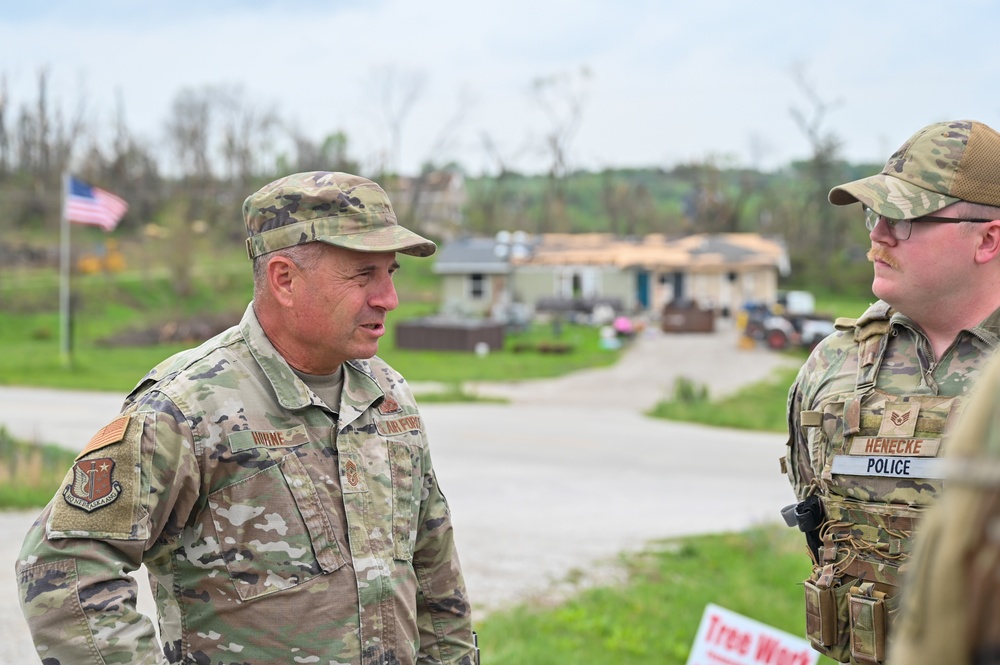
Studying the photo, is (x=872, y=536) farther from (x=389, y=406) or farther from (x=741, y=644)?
(x=741, y=644)

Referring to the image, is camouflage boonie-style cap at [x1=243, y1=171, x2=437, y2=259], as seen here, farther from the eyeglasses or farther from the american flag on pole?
the american flag on pole

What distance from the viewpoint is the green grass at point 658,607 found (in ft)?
19.9

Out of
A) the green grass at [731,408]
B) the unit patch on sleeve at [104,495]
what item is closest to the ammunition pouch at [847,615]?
the unit patch on sleeve at [104,495]

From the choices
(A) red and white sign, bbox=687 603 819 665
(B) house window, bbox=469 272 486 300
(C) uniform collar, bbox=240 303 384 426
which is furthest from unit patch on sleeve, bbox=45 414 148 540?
(B) house window, bbox=469 272 486 300

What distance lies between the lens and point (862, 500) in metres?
2.90

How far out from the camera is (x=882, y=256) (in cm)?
289

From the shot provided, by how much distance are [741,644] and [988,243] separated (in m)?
2.30

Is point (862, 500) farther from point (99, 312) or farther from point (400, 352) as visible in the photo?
point (99, 312)

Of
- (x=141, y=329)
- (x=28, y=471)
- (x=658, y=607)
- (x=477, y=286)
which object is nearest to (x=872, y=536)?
(x=658, y=607)

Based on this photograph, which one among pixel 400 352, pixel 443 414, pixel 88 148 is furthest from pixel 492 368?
pixel 88 148

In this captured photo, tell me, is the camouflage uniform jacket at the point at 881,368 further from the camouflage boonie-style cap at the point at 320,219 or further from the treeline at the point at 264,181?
the treeline at the point at 264,181

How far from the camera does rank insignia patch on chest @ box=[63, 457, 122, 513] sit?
234 centimetres

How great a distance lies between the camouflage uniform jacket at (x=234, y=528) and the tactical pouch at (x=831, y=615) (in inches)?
45.5

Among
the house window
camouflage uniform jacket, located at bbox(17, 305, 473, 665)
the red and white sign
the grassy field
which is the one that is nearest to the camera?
camouflage uniform jacket, located at bbox(17, 305, 473, 665)
